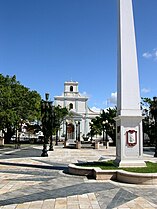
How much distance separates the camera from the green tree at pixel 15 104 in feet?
114

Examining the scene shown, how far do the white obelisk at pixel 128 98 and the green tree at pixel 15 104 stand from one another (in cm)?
2293

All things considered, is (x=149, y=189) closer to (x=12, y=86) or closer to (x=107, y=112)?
(x=12, y=86)

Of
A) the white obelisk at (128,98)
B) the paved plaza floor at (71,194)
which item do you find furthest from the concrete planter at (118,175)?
the white obelisk at (128,98)

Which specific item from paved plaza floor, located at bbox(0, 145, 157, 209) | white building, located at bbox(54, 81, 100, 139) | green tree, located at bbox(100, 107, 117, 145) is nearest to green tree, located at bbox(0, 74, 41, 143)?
green tree, located at bbox(100, 107, 117, 145)

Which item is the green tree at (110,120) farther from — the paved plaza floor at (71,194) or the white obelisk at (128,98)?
the paved plaza floor at (71,194)

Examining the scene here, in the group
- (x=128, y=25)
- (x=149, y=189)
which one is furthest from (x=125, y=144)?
(x=128, y=25)

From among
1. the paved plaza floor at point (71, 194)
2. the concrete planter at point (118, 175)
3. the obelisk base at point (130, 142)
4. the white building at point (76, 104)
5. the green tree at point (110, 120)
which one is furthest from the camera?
the white building at point (76, 104)

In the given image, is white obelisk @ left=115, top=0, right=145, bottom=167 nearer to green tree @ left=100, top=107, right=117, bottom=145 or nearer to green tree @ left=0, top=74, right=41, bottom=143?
green tree @ left=0, top=74, right=41, bottom=143

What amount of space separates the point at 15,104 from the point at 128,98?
2864cm

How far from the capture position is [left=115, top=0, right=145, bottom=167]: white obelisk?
1254cm

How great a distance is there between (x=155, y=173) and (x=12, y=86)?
3552 centimetres

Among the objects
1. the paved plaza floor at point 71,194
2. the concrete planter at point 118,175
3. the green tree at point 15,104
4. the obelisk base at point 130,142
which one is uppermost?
the green tree at point 15,104

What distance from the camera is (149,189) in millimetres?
9344

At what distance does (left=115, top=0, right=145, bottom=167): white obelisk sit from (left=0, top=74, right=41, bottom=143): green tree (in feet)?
75.2
